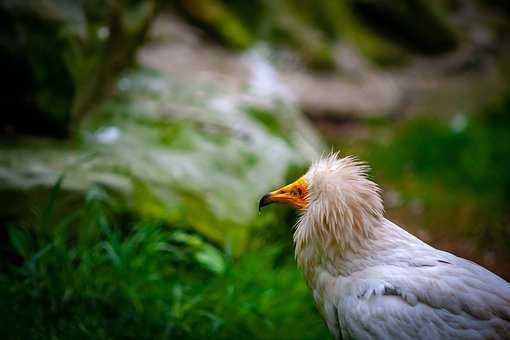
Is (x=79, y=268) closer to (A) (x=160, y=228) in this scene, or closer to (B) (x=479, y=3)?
(A) (x=160, y=228)

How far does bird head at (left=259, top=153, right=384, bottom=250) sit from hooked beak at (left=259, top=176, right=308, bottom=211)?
53 millimetres

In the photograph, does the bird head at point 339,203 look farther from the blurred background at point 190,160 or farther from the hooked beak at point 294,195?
the blurred background at point 190,160

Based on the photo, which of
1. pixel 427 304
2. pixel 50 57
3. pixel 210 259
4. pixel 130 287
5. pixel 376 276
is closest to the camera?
pixel 427 304

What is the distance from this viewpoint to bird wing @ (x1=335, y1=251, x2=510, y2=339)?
208 cm

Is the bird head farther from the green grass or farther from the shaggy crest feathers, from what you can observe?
the green grass

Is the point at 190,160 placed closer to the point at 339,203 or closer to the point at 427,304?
the point at 339,203

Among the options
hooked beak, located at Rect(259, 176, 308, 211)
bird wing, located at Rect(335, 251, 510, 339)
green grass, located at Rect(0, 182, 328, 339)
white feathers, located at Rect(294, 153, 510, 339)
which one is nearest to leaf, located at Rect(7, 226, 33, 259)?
green grass, located at Rect(0, 182, 328, 339)

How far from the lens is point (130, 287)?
10.2ft

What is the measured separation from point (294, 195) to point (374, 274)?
23.2 inches

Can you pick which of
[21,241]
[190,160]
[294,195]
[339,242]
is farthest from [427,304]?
[190,160]

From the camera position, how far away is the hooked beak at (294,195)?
8.73 ft

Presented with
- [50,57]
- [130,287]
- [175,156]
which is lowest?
[130,287]

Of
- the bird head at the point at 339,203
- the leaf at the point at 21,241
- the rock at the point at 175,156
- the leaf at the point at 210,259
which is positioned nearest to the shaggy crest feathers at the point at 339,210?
the bird head at the point at 339,203

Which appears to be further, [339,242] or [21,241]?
[21,241]
